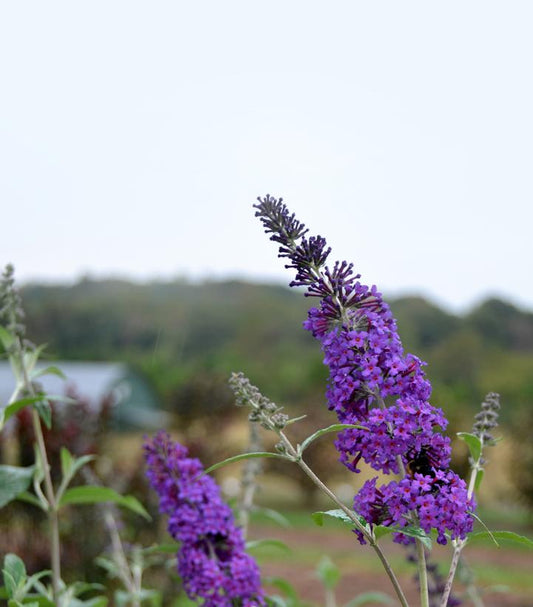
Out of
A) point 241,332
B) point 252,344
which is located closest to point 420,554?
point 252,344

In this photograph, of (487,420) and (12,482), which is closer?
(487,420)

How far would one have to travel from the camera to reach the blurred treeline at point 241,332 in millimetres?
28266

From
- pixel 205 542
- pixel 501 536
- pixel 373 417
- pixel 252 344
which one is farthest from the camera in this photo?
pixel 252 344

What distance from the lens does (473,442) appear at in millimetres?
1544

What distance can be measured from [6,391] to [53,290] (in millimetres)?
18205

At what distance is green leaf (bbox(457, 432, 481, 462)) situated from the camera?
1520 millimetres

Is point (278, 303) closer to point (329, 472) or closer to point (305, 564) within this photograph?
point (329, 472)

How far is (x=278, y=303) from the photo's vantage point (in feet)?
151

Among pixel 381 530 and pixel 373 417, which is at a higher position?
pixel 373 417

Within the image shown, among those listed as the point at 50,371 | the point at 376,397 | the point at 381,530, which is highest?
the point at 50,371

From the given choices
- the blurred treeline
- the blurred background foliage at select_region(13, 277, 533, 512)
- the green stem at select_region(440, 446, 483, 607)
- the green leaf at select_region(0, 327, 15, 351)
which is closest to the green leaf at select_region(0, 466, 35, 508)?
the green leaf at select_region(0, 327, 15, 351)

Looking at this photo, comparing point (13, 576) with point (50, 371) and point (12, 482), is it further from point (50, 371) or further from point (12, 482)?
point (50, 371)

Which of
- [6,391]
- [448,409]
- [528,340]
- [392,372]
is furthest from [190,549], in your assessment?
[528,340]

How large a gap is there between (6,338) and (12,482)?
38 cm
